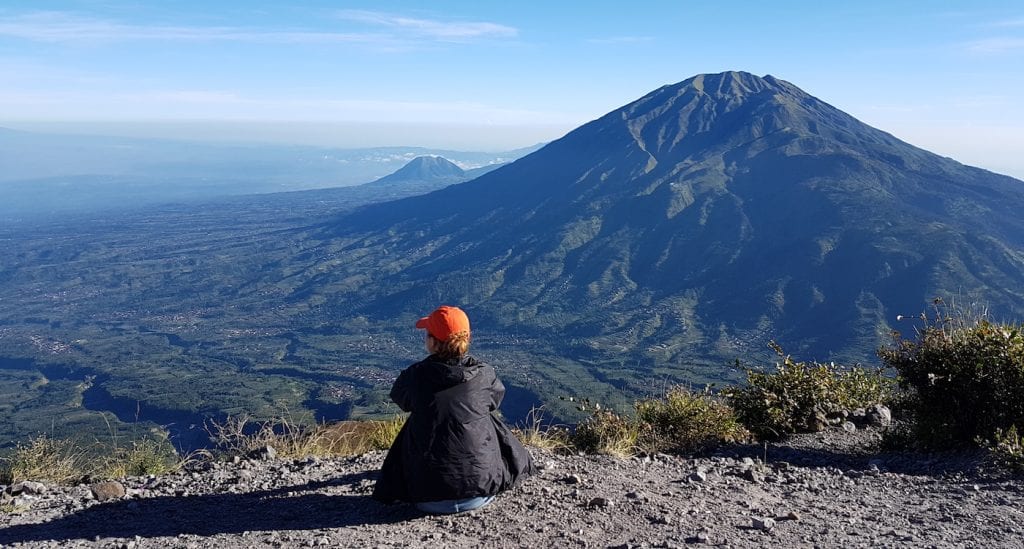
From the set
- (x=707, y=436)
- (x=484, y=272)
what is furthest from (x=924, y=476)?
(x=484, y=272)

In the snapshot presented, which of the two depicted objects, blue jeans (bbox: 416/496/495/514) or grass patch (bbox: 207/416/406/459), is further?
grass patch (bbox: 207/416/406/459)

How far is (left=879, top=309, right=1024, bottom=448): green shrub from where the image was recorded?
600cm

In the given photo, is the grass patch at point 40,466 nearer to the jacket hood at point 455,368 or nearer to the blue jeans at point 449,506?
the blue jeans at point 449,506

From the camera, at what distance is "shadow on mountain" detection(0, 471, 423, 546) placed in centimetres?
454

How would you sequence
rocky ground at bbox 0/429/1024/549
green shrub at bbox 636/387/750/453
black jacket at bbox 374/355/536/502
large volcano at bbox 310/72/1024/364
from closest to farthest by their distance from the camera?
rocky ground at bbox 0/429/1024/549 → black jacket at bbox 374/355/536/502 → green shrub at bbox 636/387/750/453 → large volcano at bbox 310/72/1024/364

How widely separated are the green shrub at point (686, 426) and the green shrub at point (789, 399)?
0.83 feet

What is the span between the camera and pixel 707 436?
22.5ft

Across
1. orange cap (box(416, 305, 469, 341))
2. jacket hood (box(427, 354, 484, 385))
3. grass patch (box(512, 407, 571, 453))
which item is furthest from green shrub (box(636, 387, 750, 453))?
orange cap (box(416, 305, 469, 341))

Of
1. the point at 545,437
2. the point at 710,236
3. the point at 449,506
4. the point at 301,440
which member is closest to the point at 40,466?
the point at 301,440

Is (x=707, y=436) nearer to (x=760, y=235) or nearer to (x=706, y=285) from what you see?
(x=706, y=285)

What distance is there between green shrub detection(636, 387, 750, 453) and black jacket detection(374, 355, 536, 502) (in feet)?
8.09

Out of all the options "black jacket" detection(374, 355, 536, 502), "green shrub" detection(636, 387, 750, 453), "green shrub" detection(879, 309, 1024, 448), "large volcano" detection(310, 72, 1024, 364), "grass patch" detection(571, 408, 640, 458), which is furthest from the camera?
A: "large volcano" detection(310, 72, 1024, 364)

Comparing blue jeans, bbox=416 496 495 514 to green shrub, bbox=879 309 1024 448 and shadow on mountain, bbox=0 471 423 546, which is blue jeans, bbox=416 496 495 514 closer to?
shadow on mountain, bbox=0 471 423 546

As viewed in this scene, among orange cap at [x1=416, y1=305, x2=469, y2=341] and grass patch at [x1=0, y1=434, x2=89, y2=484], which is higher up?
orange cap at [x1=416, y1=305, x2=469, y2=341]
